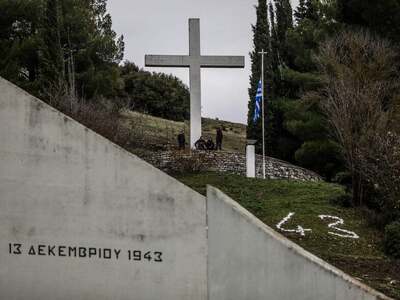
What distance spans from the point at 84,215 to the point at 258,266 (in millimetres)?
2459

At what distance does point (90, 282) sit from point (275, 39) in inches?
1239

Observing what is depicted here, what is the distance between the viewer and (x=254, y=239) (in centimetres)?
837

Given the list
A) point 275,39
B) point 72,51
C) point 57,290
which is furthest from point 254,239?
point 275,39

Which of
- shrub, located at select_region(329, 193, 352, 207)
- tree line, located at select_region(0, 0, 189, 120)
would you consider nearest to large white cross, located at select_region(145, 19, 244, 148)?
tree line, located at select_region(0, 0, 189, 120)

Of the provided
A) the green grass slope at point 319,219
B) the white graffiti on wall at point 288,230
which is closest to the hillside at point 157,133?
the green grass slope at point 319,219

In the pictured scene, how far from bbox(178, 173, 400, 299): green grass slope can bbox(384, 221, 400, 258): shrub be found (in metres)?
0.20

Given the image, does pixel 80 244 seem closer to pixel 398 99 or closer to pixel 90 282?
pixel 90 282

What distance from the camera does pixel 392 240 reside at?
1297cm

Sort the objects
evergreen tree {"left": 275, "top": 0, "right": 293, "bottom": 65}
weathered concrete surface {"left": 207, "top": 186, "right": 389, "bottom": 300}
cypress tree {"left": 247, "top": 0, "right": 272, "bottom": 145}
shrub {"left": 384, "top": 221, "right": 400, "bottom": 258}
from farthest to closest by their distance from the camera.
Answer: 1. evergreen tree {"left": 275, "top": 0, "right": 293, "bottom": 65}
2. cypress tree {"left": 247, "top": 0, "right": 272, "bottom": 145}
3. shrub {"left": 384, "top": 221, "right": 400, "bottom": 258}
4. weathered concrete surface {"left": 207, "top": 186, "right": 389, "bottom": 300}

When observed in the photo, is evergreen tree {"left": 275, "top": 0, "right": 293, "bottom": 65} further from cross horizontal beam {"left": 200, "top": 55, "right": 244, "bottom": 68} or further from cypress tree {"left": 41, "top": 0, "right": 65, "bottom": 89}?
cross horizontal beam {"left": 200, "top": 55, "right": 244, "bottom": 68}

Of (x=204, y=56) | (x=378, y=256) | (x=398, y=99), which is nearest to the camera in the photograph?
(x=378, y=256)

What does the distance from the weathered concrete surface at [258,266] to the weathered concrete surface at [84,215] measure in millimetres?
188

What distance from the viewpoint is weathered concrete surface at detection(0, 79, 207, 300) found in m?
8.49

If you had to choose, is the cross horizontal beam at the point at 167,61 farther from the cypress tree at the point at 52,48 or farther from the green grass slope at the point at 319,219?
the cypress tree at the point at 52,48
